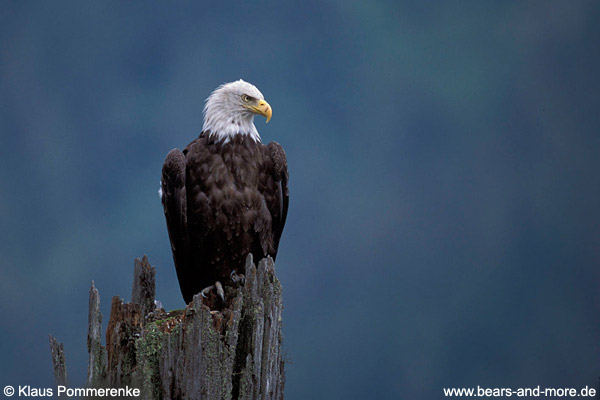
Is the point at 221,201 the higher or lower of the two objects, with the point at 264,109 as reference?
lower

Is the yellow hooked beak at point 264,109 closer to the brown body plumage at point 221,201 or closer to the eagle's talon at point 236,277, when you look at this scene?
the brown body plumage at point 221,201

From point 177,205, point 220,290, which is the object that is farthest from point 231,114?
point 220,290

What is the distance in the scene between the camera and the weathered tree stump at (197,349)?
545cm

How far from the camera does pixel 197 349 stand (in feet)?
17.9

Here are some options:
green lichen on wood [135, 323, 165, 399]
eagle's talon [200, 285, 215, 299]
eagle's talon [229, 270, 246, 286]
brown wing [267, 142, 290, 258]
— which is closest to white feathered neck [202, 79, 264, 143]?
brown wing [267, 142, 290, 258]

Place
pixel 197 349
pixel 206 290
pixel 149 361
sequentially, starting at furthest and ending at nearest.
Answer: pixel 206 290 → pixel 149 361 → pixel 197 349

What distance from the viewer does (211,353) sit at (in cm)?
545

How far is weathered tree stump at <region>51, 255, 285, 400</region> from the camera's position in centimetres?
545

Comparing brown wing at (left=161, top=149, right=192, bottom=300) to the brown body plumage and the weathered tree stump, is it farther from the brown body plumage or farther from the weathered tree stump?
the weathered tree stump

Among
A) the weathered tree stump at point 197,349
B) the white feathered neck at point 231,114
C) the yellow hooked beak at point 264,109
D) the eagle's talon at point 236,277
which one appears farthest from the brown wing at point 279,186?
the weathered tree stump at point 197,349

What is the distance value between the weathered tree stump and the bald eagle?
1.53m

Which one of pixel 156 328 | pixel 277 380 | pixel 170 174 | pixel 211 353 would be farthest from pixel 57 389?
pixel 170 174

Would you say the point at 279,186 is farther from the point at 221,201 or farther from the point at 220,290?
the point at 220,290

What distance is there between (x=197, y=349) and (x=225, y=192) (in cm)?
235
